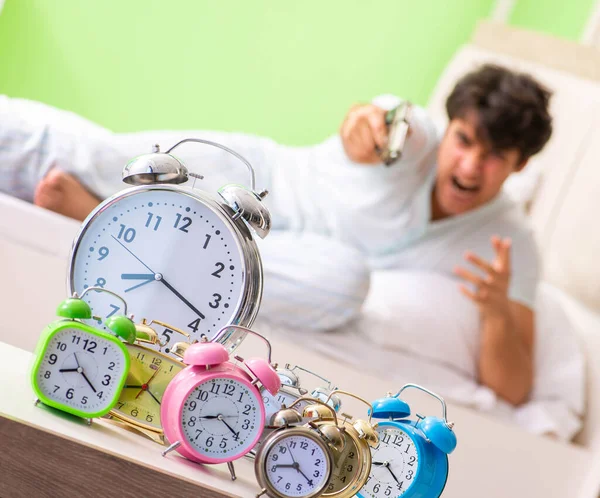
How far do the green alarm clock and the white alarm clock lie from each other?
9 cm

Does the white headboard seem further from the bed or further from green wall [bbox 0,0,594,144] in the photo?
green wall [bbox 0,0,594,144]

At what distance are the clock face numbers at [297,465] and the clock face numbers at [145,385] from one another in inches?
4.1

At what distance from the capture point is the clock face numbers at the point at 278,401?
602 millimetres

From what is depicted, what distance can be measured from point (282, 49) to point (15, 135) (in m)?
1.29

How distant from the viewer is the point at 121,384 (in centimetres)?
54

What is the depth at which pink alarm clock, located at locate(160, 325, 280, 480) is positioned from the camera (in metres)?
0.53

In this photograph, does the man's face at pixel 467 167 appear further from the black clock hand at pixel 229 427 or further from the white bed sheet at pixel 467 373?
the black clock hand at pixel 229 427

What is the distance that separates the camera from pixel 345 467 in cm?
56

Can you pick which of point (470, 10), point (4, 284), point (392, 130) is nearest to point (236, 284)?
point (4, 284)

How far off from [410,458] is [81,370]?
26 centimetres


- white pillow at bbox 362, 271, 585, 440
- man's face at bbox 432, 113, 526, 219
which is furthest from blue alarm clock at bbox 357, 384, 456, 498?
man's face at bbox 432, 113, 526, 219

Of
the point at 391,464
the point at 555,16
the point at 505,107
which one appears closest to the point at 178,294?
the point at 391,464

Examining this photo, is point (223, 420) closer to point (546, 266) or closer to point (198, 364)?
point (198, 364)

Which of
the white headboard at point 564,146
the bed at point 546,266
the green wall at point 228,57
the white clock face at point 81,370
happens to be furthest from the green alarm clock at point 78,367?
the green wall at point 228,57
